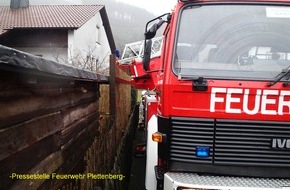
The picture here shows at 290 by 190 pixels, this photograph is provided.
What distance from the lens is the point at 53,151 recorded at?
8.78 ft

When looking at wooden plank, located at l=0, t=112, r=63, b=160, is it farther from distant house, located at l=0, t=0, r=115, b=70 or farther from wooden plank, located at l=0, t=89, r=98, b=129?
distant house, located at l=0, t=0, r=115, b=70

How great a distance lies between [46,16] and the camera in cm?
2044

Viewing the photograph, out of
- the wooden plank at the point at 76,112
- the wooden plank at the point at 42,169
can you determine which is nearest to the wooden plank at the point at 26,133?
the wooden plank at the point at 42,169

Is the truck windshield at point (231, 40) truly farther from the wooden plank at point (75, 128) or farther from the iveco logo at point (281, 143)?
the wooden plank at point (75, 128)

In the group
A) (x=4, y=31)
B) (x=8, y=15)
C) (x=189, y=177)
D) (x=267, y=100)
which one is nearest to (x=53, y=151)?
(x=189, y=177)

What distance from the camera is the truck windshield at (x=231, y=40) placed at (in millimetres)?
3246

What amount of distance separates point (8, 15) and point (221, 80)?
69.5 feet

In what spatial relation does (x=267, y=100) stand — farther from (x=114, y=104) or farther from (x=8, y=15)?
(x=8, y=15)

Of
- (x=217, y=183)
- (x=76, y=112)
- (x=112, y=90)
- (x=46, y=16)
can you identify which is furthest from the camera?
(x=46, y=16)

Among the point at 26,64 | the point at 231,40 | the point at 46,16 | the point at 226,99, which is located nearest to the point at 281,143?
the point at 226,99

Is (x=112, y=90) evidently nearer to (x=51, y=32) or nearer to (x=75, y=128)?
(x=75, y=128)

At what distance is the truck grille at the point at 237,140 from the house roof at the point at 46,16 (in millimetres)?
15946

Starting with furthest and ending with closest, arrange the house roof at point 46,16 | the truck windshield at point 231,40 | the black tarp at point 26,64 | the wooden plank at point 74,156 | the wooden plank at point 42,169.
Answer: the house roof at point 46,16, the truck windshield at point 231,40, the wooden plank at point 74,156, the wooden plank at point 42,169, the black tarp at point 26,64

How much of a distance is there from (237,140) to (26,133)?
6.37 feet
